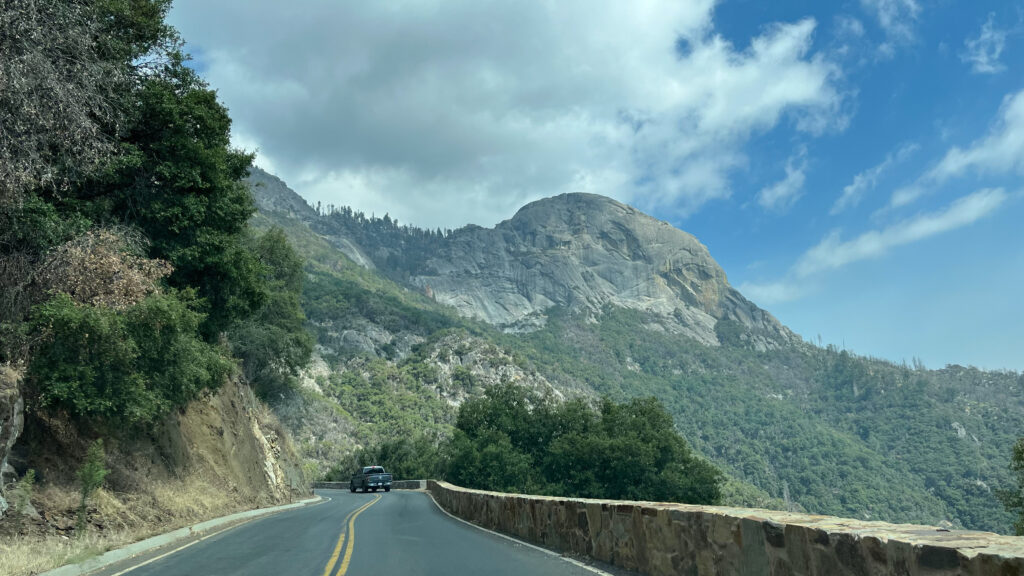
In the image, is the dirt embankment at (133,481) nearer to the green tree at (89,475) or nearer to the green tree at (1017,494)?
the green tree at (89,475)

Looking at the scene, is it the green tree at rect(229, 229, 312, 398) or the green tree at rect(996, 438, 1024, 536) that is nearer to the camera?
the green tree at rect(996, 438, 1024, 536)

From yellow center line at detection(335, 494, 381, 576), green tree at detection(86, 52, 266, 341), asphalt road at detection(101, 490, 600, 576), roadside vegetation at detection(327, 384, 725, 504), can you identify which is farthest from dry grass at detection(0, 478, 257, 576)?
roadside vegetation at detection(327, 384, 725, 504)

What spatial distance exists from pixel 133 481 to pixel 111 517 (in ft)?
9.92

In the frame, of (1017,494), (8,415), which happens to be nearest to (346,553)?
(8,415)

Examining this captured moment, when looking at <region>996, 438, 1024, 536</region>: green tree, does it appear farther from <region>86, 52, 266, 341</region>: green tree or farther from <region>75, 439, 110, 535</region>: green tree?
<region>75, 439, 110, 535</region>: green tree

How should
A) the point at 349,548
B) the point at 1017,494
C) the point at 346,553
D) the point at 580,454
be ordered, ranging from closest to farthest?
the point at 346,553, the point at 349,548, the point at 1017,494, the point at 580,454

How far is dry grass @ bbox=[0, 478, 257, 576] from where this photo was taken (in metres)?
11.4

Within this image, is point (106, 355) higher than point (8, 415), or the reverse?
point (106, 355)

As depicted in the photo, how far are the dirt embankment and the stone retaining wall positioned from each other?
9293 millimetres

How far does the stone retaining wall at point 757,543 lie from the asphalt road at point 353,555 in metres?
0.84

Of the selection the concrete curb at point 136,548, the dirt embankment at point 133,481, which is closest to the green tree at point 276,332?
the dirt embankment at point 133,481

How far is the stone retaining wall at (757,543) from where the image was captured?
495 centimetres

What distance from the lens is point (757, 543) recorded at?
7.55 m

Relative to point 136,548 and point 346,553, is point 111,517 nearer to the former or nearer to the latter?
point 136,548
